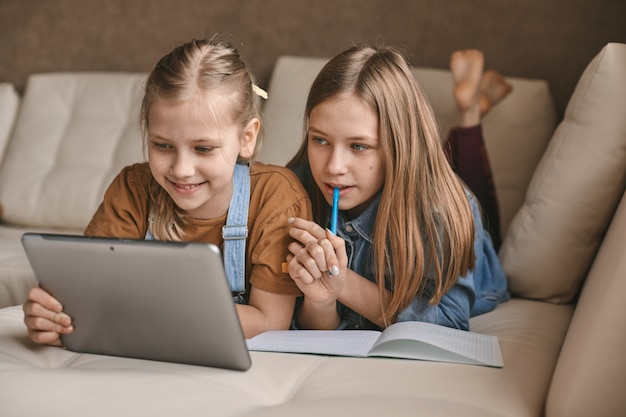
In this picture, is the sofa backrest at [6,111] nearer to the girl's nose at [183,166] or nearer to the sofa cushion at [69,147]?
the sofa cushion at [69,147]

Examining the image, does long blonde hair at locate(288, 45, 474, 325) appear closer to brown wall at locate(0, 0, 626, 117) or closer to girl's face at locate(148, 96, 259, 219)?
girl's face at locate(148, 96, 259, 219)

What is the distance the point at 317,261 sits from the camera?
1290 millimetres

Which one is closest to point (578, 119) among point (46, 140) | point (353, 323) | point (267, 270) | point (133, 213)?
point (353, 323)

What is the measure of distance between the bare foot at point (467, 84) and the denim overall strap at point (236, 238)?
0.73 metres

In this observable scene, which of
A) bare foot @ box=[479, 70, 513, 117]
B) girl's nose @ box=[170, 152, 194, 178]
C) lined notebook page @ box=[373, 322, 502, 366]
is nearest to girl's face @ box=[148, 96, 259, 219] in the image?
girl's nose @ box=[170, 152, 194, 178]

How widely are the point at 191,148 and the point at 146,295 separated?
33 centimetres

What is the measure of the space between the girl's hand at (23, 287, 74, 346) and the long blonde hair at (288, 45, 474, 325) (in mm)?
572

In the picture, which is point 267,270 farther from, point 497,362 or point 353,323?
point 497,362

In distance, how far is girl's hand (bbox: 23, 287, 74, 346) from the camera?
46.2 inches

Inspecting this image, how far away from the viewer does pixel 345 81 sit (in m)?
1.44

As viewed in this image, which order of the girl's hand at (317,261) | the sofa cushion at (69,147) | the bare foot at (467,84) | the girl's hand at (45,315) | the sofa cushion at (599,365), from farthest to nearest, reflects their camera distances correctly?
1. the sofa cushion at (69,147)
2. the bare foot at (467,84)
3. the girl's hand at (317,261)
4. the girl's hand at (45,315)
5. the sofa cushion at (599,365)

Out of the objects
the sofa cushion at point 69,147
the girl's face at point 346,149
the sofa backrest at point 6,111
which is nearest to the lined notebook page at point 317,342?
the girl's face at point 346,149

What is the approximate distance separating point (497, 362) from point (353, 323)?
41cm

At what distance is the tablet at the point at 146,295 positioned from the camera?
1046 mm
